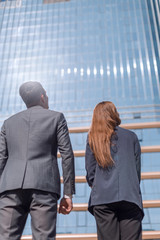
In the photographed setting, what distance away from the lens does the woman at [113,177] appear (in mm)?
1087

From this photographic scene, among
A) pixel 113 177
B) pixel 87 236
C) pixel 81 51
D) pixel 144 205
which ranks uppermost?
pixel 81 51

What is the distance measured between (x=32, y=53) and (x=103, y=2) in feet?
10.9

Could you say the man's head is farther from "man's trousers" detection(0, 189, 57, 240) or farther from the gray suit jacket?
"man's trousers" detection(0, 189, 57, 240)

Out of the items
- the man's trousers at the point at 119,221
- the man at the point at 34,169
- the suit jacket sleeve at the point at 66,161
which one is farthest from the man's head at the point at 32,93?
the man's trousers at the point at 119,221

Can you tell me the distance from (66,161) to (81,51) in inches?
323

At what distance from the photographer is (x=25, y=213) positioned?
1080 millimetres

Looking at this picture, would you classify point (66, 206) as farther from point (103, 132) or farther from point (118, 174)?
point (103, 132)

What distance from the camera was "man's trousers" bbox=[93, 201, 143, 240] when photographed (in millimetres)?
1079

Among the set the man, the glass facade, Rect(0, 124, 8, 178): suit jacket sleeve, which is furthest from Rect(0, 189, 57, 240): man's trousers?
the glass facade

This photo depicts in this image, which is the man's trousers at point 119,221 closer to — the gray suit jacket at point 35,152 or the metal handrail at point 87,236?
the gray suit jacket at point 35,152

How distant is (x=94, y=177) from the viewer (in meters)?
1.19

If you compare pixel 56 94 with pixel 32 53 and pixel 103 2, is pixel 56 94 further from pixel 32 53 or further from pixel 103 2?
pixel 103 2

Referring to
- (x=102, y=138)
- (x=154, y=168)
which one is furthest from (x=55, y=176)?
(x=154, y=168)

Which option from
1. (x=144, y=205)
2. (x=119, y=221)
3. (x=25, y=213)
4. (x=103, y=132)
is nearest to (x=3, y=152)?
→ (x=25, y=213)
